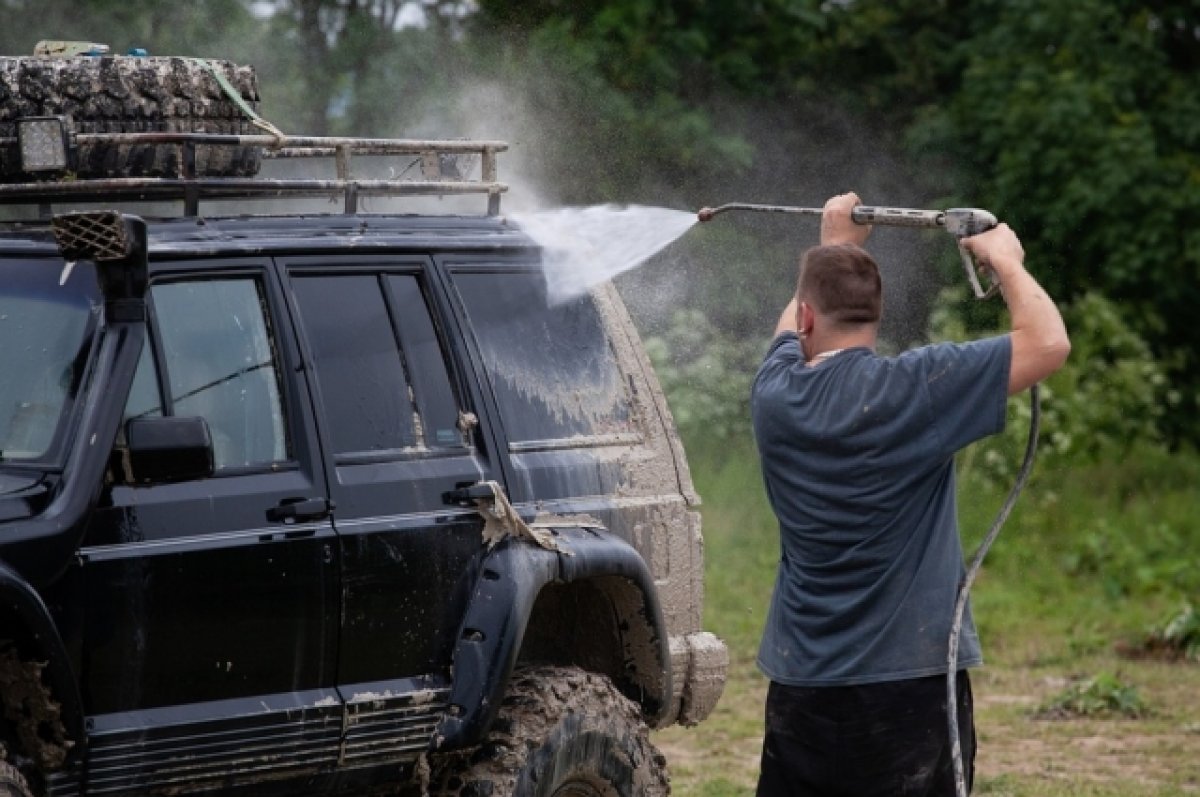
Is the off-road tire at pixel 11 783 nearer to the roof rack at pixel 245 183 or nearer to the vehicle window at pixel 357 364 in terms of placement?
the vehicle window at pixel 357 364

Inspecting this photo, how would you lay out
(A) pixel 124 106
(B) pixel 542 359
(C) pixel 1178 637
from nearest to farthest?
1. (A) pixel 124 106
2. (B) pixel 542 359
3. (C) pixel 1178 637

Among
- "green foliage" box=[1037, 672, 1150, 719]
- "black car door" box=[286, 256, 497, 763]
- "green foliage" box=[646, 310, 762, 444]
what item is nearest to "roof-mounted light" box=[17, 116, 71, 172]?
"black car door" box=[286, 256, 497, 763]

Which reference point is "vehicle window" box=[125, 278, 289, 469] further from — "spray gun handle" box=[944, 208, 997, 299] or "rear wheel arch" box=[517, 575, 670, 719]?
"spray gun handle" box=[944, 208, 997, 299]

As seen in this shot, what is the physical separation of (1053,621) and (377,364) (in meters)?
8.22

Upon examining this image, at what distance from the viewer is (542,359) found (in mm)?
6168

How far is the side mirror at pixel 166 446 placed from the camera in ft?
15.6

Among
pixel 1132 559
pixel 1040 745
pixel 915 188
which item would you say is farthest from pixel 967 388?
pixel 915 188

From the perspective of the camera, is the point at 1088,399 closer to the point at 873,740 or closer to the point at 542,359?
the point at 542,359

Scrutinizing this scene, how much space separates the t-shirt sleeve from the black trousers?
22.8 inches

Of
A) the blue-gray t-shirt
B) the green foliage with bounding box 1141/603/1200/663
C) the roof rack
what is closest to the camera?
the blue-gray t-shirt

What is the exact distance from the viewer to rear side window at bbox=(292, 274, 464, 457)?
552 cm

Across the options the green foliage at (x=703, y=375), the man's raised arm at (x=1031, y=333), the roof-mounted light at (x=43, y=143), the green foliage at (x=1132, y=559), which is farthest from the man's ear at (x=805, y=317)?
the green foliage at (x=703, y=375)

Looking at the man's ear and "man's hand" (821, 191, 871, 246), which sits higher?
"man's hand" (821, 191, 871, 246)

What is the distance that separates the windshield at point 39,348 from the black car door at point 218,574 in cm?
17
